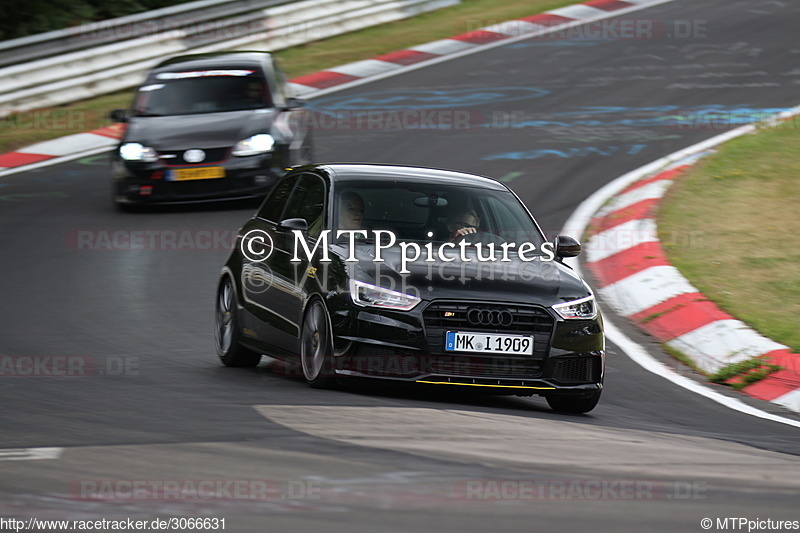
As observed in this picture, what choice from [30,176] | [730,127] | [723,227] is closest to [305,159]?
[30,176]

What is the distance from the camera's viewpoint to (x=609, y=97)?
21.0m

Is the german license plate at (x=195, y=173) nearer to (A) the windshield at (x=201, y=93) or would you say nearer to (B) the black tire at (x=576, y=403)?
(A) the windshield at (x=201, y=93)

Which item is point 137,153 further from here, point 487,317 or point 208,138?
point 487,317

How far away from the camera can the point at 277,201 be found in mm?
9852

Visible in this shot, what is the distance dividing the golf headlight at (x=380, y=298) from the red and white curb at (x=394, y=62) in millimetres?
9519

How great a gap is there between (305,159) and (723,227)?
498 centimetres

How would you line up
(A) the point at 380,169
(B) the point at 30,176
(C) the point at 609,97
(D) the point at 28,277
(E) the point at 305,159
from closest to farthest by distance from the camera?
(A) the point at 380,169 → (D) the point at 28,277 → (E) the point at 305,159 → (B) the point at 30,176 → (C) the point at 609,97

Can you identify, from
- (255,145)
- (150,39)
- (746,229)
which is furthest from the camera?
(150,39)

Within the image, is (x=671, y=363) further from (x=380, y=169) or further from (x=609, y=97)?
(x=609, y=97)

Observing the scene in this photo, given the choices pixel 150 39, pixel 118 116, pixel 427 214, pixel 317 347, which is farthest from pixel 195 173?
pixel 150 39

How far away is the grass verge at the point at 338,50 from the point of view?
20.0 m

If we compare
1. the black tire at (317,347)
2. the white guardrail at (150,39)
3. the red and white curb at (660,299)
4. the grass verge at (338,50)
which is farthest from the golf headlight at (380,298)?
the white guardrail at (150,39)

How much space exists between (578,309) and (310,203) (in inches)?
82.9


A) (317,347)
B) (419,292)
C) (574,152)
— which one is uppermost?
(419,292)
